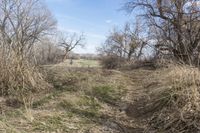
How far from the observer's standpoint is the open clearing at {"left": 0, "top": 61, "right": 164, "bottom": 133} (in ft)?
16.0

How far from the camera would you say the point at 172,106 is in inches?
231

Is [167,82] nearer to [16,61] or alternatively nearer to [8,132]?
[16,61]

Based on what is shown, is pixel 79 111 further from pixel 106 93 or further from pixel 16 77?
pixel 106 93

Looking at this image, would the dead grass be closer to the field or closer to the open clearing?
the field

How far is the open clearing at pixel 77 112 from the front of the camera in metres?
4.88

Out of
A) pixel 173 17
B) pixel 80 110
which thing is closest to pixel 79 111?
pixel 80 110

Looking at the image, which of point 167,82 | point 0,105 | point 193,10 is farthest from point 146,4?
point 0,105

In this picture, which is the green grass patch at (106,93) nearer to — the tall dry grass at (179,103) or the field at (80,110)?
the field at (80,110)

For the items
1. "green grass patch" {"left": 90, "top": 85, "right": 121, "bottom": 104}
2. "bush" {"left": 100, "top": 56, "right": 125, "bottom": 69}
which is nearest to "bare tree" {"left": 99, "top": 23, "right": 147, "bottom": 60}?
"bush" {"left": 100, "top": 56, "right": 125, "bottom": 69}

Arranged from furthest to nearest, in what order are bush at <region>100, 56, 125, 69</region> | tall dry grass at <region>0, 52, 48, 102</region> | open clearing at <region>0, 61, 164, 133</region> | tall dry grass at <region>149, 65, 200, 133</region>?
bush at <region>100, 56, 125, 69</region>, tall dry grass at <region>0, 52, 48, 102</region>, tall dry grass at <region>149, 65, 200, 133</region>, open clearing at <region>0, 61, 164, 133</region>

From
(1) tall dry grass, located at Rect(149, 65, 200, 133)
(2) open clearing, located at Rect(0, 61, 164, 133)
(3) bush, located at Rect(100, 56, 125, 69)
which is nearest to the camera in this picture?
(2) open clearing, located at Rect(0, 61, 164, 133)

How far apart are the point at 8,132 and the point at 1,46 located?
3278mm

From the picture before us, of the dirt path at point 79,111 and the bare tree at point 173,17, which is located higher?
the bare tree at point 173,17

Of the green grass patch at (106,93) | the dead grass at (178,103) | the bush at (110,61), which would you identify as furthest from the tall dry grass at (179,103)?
the bush at (110,61)
